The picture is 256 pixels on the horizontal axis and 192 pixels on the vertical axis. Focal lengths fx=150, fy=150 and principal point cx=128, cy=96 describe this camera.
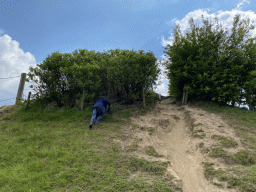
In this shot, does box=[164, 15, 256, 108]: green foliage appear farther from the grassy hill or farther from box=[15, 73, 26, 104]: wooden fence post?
box=[15, 73, 26, 104]: wooden fence post

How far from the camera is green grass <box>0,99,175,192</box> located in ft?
13.6

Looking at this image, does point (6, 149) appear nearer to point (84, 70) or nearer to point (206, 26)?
point (84, 70)

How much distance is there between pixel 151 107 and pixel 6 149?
8278mm

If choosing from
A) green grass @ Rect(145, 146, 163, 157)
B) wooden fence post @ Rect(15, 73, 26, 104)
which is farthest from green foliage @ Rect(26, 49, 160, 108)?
green grass @ Rect(145, 146, 163, 157)

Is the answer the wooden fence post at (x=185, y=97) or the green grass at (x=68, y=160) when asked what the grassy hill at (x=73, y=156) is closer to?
the green grass at (x=68, y=160)

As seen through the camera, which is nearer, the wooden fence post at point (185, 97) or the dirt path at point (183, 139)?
the dirt path at point (183, 139)

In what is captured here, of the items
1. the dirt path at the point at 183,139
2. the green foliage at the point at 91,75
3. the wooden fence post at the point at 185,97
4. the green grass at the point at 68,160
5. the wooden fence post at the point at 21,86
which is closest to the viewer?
the green grass at the point at 68,160

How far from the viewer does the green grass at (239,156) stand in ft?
14.0

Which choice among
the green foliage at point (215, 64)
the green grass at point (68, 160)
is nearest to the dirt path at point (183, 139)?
the green grass at point (68, 160)

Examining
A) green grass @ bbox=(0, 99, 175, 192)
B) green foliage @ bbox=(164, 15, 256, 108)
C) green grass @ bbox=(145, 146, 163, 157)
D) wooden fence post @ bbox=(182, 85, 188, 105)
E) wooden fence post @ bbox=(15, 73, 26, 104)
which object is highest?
green foliage @ bbox=(164, 15, 256, 108)

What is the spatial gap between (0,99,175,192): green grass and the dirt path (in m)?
0.67

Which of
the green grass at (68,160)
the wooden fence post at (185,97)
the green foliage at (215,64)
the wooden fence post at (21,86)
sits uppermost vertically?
the green foliage at (215,64)

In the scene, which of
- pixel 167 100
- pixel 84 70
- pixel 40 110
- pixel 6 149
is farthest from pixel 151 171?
pixel 167 100

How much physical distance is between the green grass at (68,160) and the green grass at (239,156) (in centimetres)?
173
